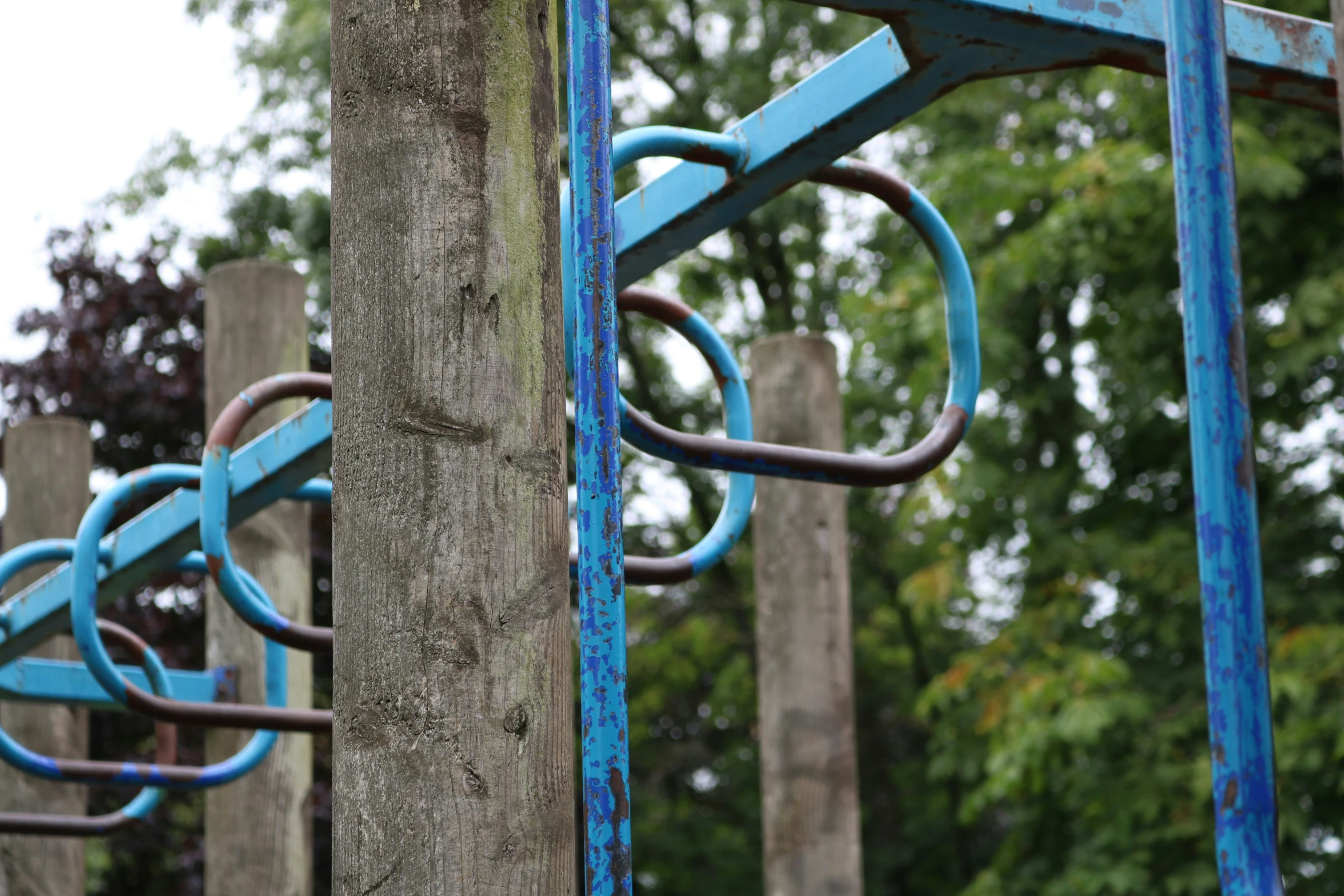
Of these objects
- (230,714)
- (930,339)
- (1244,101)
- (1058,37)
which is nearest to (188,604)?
(930,339)

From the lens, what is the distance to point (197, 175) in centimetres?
1254

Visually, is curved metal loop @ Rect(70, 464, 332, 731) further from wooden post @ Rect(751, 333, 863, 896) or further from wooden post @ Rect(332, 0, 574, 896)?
wooden post @ Rect(332, 0, 574, 896)

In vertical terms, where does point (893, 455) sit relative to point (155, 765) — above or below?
above

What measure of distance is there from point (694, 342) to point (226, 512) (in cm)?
80

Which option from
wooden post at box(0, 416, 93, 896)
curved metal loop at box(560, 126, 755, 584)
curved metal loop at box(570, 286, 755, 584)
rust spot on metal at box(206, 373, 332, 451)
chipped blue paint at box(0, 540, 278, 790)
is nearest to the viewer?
curved metal loop at box(560, 126, 755, 584)

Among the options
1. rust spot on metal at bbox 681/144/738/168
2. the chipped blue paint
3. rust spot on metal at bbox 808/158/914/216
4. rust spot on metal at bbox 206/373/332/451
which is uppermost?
rust spot on metal at bbox 808/158/914/216

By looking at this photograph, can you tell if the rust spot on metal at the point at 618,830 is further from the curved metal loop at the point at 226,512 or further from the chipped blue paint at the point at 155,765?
the chipped blue paint at the point at 155,765

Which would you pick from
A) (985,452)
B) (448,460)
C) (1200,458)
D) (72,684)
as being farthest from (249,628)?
(985,452)

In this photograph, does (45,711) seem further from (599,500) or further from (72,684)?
(599,500)

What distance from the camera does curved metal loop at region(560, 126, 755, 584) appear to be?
6.09ft

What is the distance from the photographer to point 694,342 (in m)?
2.49

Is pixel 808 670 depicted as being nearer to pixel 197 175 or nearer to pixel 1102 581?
pixel 1102 581

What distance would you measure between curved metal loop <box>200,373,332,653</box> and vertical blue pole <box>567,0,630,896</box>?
3.15 feet

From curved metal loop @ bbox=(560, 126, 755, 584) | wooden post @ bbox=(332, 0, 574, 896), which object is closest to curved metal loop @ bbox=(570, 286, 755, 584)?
curved metal loop @ bbox=(560, 126, 755, 584)
